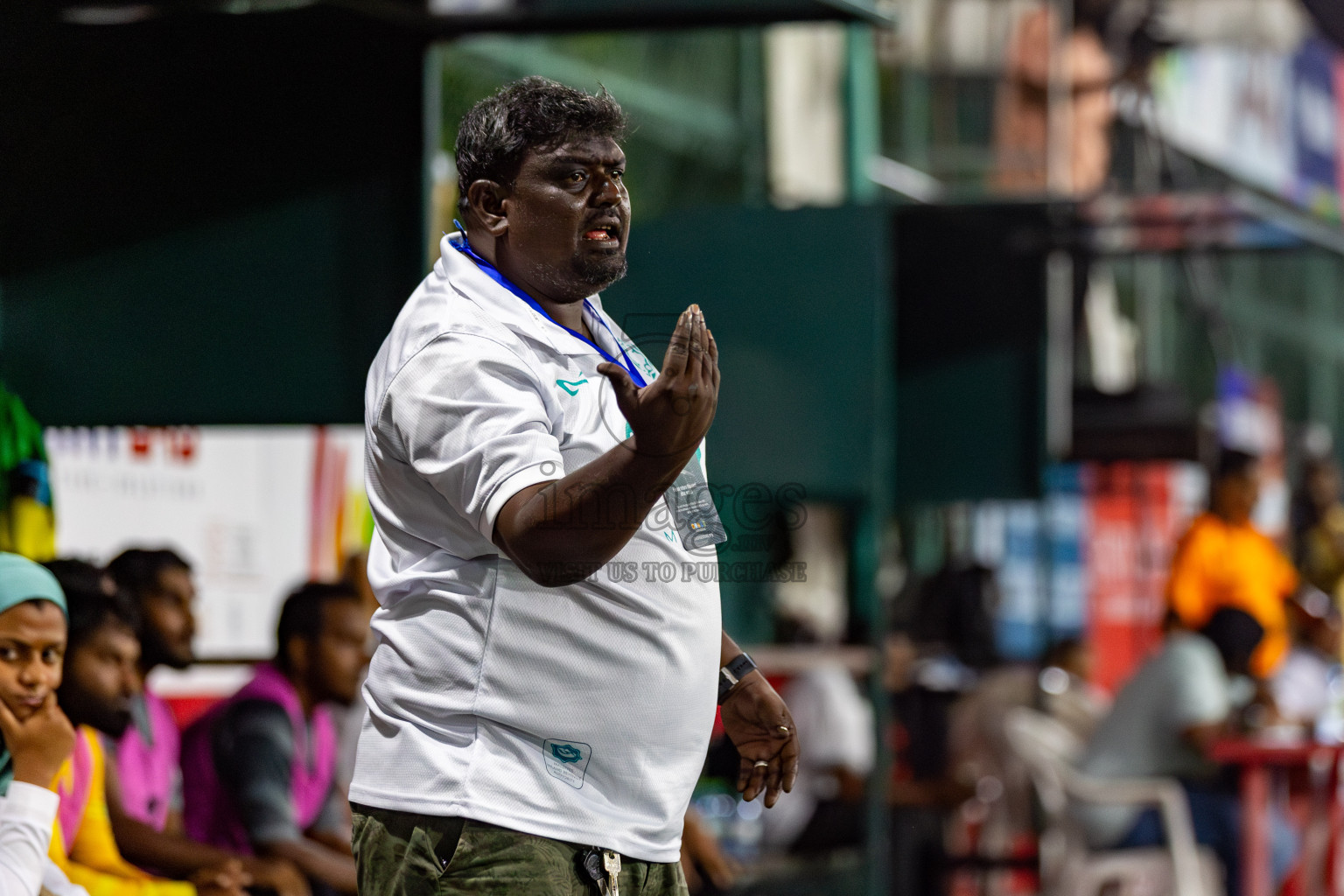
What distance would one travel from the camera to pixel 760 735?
8.06 feet

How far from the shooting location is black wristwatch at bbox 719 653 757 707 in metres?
2.47

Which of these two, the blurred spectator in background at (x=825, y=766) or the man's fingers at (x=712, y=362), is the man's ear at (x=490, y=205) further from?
the blurred spectator in background at (x=825, y=766)

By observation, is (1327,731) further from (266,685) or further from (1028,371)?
(266,685)

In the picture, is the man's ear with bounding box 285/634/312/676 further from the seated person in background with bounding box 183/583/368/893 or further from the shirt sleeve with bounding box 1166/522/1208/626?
the shirt sleeve with bounding box 1166/522/1208/626

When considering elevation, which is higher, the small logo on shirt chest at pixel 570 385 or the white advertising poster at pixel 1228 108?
the white advertising poster at pixel 1228 108

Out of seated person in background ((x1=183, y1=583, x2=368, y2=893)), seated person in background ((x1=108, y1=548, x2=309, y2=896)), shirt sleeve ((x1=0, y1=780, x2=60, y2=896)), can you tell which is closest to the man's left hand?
shirt sleeve ((x1=0, y1=780, x2=60, y2=896))

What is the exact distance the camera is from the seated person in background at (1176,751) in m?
6.27

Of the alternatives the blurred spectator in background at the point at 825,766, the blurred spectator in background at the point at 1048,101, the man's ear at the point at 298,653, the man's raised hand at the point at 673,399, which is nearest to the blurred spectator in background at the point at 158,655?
the man's ear at the point at 298,653

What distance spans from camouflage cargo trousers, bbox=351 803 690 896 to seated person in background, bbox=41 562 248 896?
1.48 m

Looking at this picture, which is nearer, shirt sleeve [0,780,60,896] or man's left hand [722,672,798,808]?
man's left hand [722,672,798,808]

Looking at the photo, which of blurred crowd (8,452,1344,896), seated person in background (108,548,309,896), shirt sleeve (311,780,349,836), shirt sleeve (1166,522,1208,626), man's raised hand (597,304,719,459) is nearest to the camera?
man's raised hand (597,304,719,459)

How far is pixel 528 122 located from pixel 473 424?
1.52 ft

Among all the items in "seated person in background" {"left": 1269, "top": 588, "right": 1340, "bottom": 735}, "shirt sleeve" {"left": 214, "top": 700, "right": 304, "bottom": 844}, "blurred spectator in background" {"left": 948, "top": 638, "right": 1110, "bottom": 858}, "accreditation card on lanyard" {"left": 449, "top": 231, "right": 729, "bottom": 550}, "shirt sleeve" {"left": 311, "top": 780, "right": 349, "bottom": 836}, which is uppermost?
"accreditation card on lanyard" {"left": 449, "top": 231, "right": 729, "bottom": 550}

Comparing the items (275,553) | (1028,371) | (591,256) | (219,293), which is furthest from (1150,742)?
(591,256)
